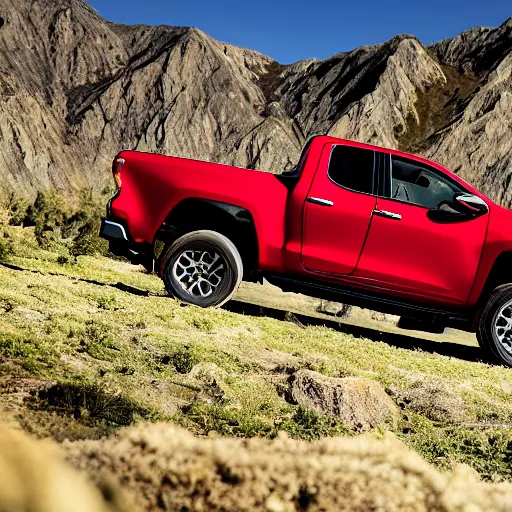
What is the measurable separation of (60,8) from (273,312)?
8984 centimetres

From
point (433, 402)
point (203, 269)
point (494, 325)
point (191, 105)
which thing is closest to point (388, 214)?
point (494, 325)

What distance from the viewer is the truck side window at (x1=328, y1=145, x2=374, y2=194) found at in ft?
20.7

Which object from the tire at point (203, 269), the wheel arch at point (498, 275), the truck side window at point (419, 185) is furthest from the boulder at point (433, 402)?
the tire at point (203, 269)

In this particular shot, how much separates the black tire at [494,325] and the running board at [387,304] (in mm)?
173

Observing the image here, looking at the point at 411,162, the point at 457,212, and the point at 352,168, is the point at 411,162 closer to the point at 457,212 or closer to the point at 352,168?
the point at 352,168

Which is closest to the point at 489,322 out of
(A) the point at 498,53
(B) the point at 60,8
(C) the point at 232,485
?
(C) the point at 232,485

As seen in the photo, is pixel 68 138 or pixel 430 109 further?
pixel 430 109

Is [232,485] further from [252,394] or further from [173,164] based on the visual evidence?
[173,164]

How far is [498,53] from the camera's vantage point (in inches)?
3740

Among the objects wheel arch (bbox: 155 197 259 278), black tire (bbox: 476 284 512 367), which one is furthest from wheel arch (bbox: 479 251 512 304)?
wheel arch (bbox: 155 197 259 278)

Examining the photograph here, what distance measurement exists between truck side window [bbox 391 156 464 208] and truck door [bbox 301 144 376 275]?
30 cm

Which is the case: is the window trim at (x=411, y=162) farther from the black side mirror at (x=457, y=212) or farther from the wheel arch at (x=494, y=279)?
the wheel arch at (x=494, y=279)

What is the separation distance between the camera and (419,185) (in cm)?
643

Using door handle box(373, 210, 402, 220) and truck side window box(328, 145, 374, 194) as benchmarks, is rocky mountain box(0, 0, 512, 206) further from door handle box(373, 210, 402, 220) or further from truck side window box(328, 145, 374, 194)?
door handle box(373, 210, 402, 220)
